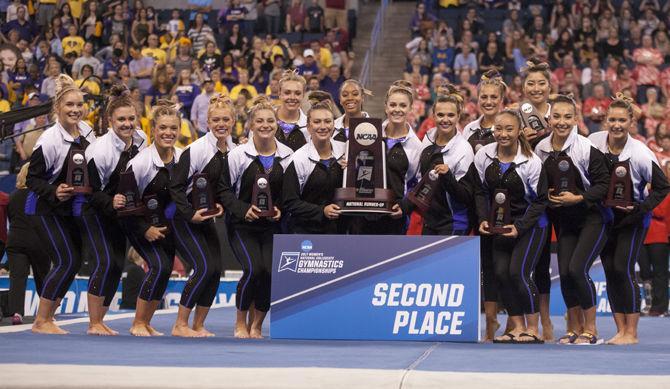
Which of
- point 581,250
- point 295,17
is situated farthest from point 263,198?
point 295,17

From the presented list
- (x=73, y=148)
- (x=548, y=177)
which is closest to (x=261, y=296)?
(x=73, y=148)

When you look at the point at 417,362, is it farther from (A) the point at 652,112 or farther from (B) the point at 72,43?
(B) the point at 72,43

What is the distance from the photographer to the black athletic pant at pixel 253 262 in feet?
28.3

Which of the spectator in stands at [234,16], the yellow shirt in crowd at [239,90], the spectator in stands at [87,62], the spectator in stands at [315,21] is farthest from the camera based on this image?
the spectator in stands at [234,16]

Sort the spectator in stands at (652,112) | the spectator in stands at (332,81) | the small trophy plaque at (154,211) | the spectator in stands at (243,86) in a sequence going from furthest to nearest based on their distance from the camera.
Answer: the spectator in stands at (332,81), the spectator in stands at (243,86), the spectator in stands at (652,112), the small trophy plaque at (154,211)

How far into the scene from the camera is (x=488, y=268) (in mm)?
8719

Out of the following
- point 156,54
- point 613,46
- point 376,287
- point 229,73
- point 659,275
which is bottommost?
point 659,275

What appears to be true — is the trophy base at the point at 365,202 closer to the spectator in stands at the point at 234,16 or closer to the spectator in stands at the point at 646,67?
the spectator in stands at the point at 646,67

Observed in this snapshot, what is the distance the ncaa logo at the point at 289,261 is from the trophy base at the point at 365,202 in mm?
489

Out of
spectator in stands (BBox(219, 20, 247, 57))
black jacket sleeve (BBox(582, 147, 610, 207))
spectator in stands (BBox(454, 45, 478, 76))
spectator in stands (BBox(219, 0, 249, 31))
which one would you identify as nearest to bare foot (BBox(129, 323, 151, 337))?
black jacket sleeve (BBox(582, 147, 610, 207))

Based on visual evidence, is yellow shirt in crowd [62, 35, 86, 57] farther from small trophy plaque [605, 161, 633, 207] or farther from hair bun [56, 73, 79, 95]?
A: small trophy plaque [605, 161, 633, 207]

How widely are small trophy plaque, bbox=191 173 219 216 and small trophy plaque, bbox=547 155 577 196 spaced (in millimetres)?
2477

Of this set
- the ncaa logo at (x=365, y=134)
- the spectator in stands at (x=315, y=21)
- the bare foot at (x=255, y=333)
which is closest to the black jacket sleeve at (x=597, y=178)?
the ncaa logo at (x=365, y=134)

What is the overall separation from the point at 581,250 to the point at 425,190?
1204 mm
